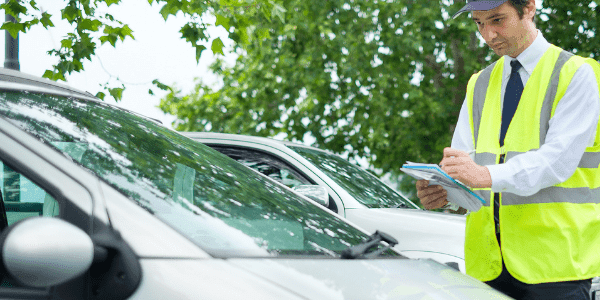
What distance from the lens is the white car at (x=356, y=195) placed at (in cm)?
440

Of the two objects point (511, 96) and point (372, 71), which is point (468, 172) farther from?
point (372, 71)

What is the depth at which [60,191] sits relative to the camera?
61.1 inches

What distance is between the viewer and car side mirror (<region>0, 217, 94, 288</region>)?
1370 mm

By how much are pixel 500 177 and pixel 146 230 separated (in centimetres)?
118

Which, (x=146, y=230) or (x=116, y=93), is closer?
(x=146, y=230)

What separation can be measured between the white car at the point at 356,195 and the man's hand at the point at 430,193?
1.78 m

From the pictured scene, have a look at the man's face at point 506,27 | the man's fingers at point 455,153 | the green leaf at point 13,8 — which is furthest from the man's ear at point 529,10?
the green leaf at point 13,8

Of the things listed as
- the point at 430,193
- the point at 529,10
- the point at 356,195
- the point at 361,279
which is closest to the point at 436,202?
the point at 430,193

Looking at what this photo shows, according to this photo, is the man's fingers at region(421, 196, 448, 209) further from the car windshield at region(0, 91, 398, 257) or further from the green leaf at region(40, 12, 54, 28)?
the green leaf at region(40, 12, 54, 28)

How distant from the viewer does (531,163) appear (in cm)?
215

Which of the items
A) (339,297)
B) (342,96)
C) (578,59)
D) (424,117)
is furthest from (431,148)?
(339,297)

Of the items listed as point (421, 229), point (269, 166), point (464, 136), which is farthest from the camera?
point (269, 166)

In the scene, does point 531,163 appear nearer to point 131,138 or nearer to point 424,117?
point 131,138

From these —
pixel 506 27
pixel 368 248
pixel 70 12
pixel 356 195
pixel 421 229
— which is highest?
pixel 70 12
